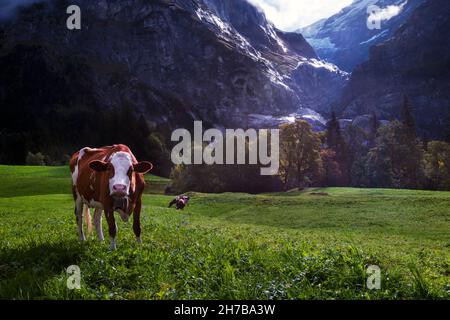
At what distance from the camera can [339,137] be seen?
456 ft

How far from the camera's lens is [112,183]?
12.8 meters

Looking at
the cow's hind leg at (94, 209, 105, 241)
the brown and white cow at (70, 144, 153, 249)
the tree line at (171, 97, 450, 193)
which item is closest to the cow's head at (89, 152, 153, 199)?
the brown and white cow at (70, 144, 153, 249)

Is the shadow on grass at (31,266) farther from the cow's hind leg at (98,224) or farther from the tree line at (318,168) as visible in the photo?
the tree line at (318,168)

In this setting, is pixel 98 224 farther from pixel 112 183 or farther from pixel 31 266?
pixel 31 266

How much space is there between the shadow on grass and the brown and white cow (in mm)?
1635

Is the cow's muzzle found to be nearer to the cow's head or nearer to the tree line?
the cow's head

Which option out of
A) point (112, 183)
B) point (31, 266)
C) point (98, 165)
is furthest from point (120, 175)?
point (31, 266)

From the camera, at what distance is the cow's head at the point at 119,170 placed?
12609mm

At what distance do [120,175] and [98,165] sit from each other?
34.1 inches

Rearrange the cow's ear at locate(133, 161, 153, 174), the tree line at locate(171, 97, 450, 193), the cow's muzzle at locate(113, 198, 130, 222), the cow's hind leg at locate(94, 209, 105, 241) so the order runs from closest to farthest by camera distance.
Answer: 1. the cow's muzzle at locate(113, 198, 130, 222)
2. the cow's ear at locate(133, 161, 153, 174)
3. the cow's hind leg at locate(94, 209, 105, 241)
4. the tree line at locate(171, 97, 450, 193)

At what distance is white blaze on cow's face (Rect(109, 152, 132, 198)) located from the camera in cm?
1257

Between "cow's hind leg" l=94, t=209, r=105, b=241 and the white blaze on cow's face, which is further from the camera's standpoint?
"cow's hind leg" l=94, t=209, r=105, b=241
